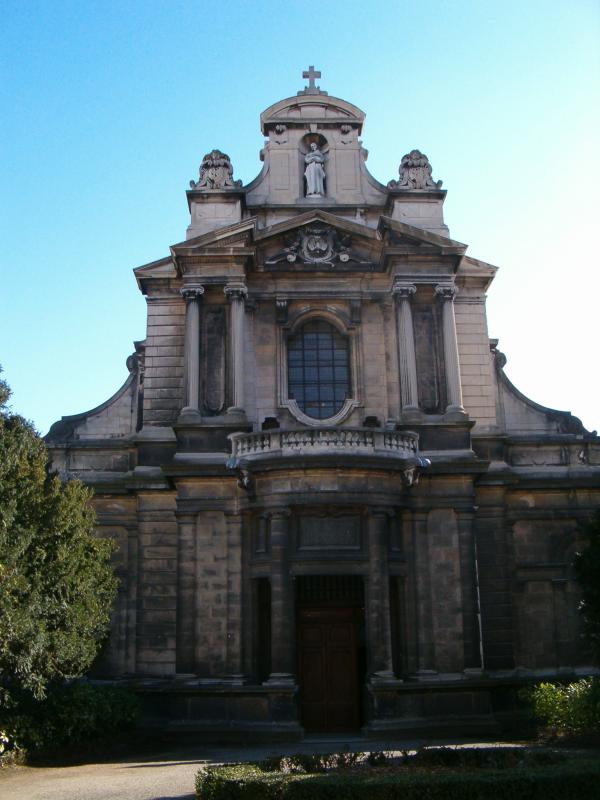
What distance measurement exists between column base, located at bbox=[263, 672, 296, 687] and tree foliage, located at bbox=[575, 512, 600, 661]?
700 cm

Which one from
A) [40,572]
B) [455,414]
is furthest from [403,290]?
[40,572]

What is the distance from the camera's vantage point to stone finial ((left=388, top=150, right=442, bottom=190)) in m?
28.5

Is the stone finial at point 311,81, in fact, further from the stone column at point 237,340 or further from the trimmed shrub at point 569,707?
the trimmed shrub at point 569,707

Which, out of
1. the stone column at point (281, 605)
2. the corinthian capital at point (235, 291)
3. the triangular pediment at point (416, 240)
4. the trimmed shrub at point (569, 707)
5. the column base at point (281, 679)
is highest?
the triangular pediment at point (416, 240)

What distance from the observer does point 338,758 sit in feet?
48.0

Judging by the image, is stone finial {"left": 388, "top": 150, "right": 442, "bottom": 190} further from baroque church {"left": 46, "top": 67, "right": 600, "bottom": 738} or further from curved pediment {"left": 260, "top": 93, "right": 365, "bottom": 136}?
curved pediment {"left": 260, "top": 93, "right": 365, "bottom": 136}

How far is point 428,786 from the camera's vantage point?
41.3 ft

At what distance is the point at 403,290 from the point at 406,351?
184 centimetres

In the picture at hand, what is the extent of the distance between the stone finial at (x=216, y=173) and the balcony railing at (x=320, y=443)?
881 cm

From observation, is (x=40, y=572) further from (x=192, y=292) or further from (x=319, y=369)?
(x=319, y=369)

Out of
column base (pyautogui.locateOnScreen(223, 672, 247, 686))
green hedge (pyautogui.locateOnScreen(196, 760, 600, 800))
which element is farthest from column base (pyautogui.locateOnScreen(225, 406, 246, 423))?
green hedge (pyautogui.locateOnScreen(196, 760, 600, 800))

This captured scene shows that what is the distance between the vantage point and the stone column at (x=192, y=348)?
2547 cm

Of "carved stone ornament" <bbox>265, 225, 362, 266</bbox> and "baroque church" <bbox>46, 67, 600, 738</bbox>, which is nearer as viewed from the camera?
"baroque church" <bbox>46, 67, 600, 738</bbox>

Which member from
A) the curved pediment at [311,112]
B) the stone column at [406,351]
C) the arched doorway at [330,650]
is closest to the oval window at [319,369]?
the stone column at [406,351]
